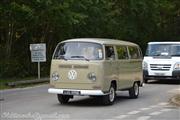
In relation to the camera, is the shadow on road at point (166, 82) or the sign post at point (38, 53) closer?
the shadow on road at point (166, 82)

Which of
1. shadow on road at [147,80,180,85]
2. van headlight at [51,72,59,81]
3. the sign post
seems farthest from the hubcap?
the sign post

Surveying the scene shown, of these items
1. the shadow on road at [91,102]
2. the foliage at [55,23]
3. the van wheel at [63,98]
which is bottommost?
the shadow on road at [91,102]

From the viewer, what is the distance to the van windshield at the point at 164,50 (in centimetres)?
2781

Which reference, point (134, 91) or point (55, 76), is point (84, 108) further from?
point (134, 91)

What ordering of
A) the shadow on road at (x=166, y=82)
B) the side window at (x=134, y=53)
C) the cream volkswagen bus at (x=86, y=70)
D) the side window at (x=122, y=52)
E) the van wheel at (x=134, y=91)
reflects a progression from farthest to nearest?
1. the shadow on road at (x=166, y=82)
2. the van wheel at (x=134, y=91)
3. the side window at (x=134, y=53)
4. the side window at (x=122, y=52)
5. the cream volkswagen bus at (x=86, y=70)

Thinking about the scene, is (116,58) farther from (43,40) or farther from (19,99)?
(43,40)

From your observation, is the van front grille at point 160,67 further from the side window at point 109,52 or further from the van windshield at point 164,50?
the side window at point 109,52

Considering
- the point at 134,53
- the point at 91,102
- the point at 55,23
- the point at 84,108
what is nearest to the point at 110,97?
the point at 91,102

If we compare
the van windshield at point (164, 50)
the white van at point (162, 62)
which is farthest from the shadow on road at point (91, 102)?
the van windshield at point (164, 50)

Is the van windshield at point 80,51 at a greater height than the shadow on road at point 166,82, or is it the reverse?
the van windshield at point 80,51

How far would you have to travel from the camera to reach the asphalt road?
13.7m

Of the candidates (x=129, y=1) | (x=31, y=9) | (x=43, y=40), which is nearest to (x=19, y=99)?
(x=31, y=9)

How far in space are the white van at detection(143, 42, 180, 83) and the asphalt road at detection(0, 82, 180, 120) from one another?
7460 millimetres

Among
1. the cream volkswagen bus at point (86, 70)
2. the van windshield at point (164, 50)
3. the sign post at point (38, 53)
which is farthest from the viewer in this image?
the sign post at point (38, 53)
